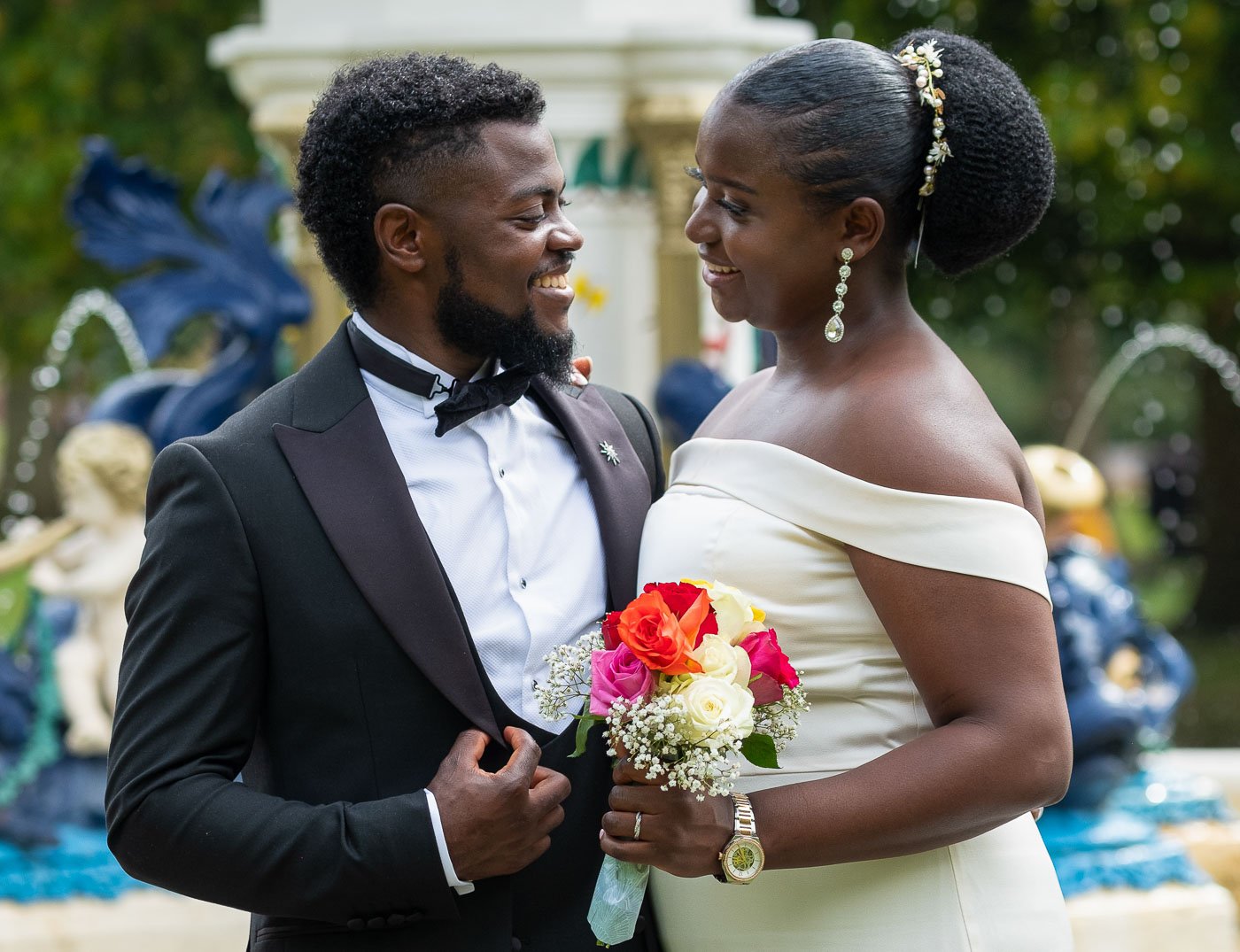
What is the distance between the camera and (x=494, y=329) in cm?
305

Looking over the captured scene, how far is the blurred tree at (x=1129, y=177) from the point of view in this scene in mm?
11531

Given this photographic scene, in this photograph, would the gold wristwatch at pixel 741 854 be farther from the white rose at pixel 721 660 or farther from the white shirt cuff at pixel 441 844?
the white shirt cuff at pixel 441 844

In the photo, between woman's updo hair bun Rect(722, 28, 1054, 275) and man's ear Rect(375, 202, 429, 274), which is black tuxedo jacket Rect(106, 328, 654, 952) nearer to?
man's ear Rect(375, 202, 429, 274)

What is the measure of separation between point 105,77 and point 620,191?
8.58 m

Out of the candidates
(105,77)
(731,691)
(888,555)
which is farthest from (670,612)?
(105,77)

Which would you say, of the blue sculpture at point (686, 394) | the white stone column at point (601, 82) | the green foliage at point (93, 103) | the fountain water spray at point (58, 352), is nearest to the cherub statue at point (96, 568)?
the white stone column at point (601, 82)

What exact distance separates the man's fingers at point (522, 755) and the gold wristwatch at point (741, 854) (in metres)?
0.32

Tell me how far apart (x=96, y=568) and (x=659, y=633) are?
4465mm

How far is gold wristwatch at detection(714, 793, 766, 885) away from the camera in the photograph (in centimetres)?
264

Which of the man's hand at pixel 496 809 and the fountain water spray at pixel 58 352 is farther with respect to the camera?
the fountain water spray at pixel 58 352

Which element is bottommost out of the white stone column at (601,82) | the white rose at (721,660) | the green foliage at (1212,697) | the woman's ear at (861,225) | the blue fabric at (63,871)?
the green foliage at (1212,697)

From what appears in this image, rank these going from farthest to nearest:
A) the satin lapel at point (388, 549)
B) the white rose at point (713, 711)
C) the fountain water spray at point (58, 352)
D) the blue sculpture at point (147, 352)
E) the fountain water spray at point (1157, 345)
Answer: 1. the fountain water spray at point (58, 352)
2. the fountain water spray at point (1157, 345)
3. the blue sculpture at point (147, 352)
4. the satin lapel at point (388, 549)
5. the white rose at point (713, 711)

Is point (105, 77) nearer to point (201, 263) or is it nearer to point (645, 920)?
point (201, 263)

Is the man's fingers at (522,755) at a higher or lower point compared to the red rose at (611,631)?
lower
